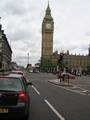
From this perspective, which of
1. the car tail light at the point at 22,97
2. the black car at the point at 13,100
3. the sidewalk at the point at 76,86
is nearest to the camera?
the black car at the point at 13,100

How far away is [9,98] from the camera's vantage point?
12906mm

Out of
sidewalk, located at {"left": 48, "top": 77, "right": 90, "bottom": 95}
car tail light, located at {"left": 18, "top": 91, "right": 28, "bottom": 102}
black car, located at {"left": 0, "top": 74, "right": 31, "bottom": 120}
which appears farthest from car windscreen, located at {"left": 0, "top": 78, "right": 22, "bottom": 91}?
sidewalk, located at {"left": 48, "top": 77, "right": 90, "bottom": 95}

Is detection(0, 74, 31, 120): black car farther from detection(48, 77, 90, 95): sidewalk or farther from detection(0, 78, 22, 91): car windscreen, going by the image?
detection(48, 77, 90, 95): sidewalk

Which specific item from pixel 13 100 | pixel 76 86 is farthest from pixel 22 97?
pixel 76 86

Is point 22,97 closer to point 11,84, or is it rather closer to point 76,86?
point 11,84

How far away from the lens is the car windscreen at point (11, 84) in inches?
524

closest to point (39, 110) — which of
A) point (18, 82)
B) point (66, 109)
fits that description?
point (66, 109)

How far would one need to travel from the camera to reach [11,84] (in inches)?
533

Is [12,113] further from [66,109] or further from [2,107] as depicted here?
[66,109]

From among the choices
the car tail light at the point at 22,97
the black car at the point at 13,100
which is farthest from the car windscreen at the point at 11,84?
the car tail light at the point at 22,97

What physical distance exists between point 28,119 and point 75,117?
5.90 feet

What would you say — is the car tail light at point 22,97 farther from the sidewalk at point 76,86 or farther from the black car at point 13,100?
the sidewalk at point 76,86

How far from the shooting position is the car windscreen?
13320 millimetres

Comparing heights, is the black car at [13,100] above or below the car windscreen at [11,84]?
below
